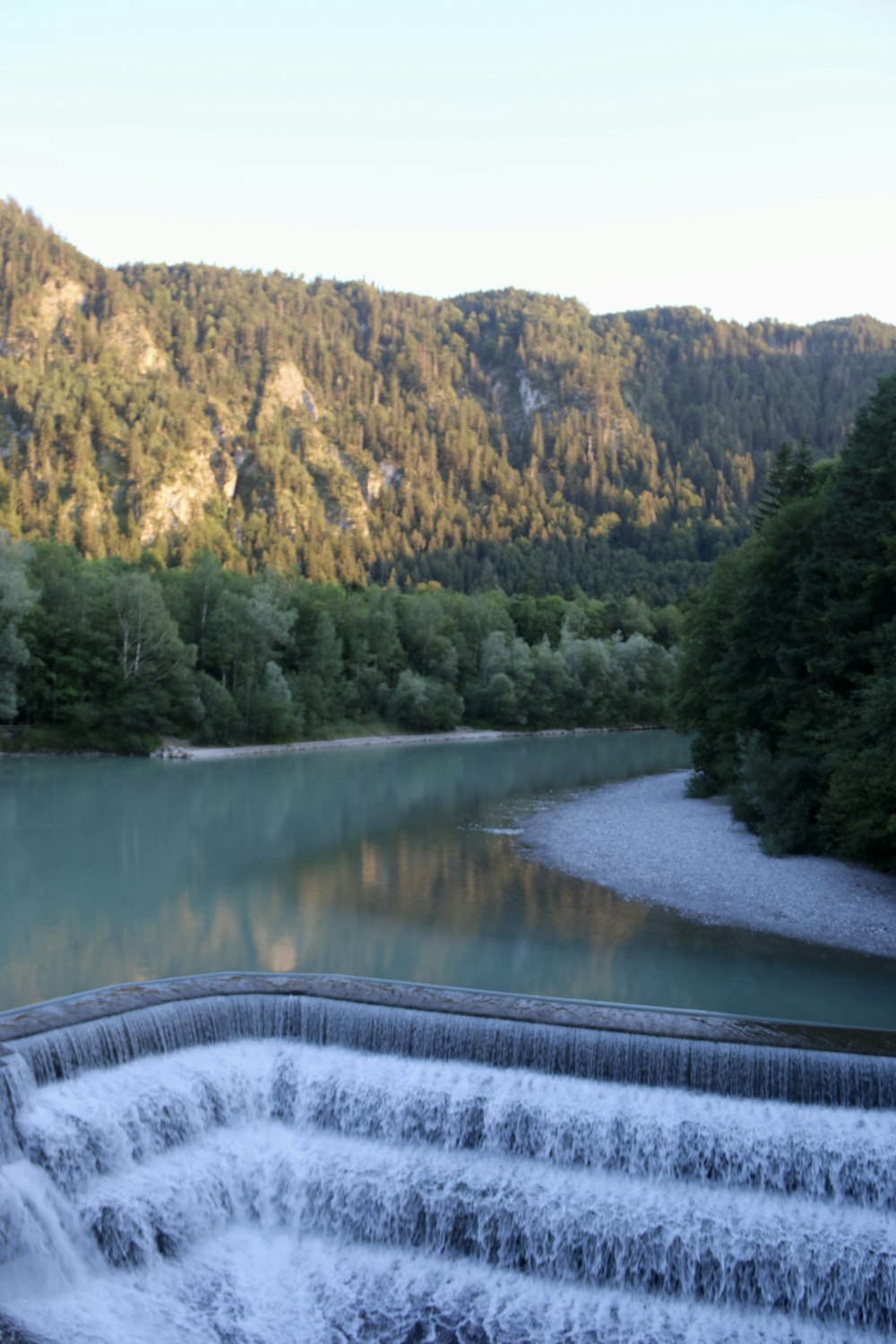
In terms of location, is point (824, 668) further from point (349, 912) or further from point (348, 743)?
point (348, 743)

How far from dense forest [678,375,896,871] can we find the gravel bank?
815 millimetres

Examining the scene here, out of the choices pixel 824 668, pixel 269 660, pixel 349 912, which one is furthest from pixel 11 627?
pixel 824 668

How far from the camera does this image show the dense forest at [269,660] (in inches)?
2078

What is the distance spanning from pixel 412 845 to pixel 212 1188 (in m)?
17.2

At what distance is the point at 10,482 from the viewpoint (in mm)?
126375

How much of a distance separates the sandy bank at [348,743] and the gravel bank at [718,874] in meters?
25.6

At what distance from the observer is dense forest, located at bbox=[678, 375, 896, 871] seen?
66.2ft

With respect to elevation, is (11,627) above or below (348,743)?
above

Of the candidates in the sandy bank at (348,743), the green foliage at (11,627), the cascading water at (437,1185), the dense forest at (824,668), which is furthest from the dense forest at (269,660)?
the cascading water at (437,1185)

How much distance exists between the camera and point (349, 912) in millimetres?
20219

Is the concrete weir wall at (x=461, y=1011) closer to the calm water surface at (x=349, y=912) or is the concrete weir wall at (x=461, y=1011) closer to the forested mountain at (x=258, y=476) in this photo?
the calm water surface at (x=349, y=912)

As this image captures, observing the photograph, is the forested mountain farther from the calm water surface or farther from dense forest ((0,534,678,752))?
the calm water surface

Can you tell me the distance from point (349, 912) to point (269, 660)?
44114 millimetres

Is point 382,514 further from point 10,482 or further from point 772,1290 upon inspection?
point 772,1290
